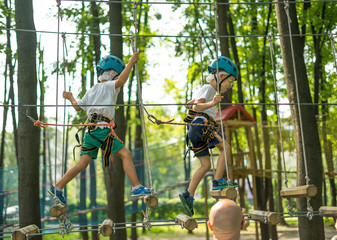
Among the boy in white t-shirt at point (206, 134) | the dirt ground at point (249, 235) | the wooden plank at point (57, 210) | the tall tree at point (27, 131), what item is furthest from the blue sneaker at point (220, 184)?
the dirt ground at point (249, 235)

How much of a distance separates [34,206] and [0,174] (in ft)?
10.9

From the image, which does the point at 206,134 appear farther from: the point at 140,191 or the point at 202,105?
the point at 140,191

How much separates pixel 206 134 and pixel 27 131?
2.90m

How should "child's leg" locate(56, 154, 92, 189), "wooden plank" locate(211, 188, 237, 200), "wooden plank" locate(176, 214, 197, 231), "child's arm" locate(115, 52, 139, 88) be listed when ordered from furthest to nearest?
"child's leg" locate(56, 154, 92, 189) → "child's arm" locate(115, 52, 139, 88) → "wooden plank" locate(211, 188, 237, 200) → "wooden plank" locate(176, 214, 197, 231)

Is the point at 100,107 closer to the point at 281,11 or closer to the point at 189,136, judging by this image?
the point at 189,136

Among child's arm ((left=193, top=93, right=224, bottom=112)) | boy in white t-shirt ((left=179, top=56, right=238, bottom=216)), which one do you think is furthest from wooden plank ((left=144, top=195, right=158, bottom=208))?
child's arm ((left=193, top=93, right=224, bottom=112))

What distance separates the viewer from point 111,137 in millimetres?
4637

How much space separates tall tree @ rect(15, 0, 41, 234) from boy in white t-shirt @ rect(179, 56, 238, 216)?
256 cm

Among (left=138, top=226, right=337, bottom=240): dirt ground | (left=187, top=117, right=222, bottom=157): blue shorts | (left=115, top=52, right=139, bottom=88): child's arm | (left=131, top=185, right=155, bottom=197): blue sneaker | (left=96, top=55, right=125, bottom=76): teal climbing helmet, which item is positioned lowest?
(left=138, top=226, right=337, bottom=240): dirt ground

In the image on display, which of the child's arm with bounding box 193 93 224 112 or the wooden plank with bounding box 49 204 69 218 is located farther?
the child's arm with bounding box 193 93 224 112

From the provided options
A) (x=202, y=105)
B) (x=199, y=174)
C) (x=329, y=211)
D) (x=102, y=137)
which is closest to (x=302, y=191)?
(x=329, y=211)

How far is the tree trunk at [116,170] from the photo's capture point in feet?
25.2

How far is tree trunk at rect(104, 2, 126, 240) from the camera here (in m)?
7.68

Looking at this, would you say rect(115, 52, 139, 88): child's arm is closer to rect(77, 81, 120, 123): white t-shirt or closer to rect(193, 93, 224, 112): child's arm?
rect(77, 81, 120, 123): white t-shirt
